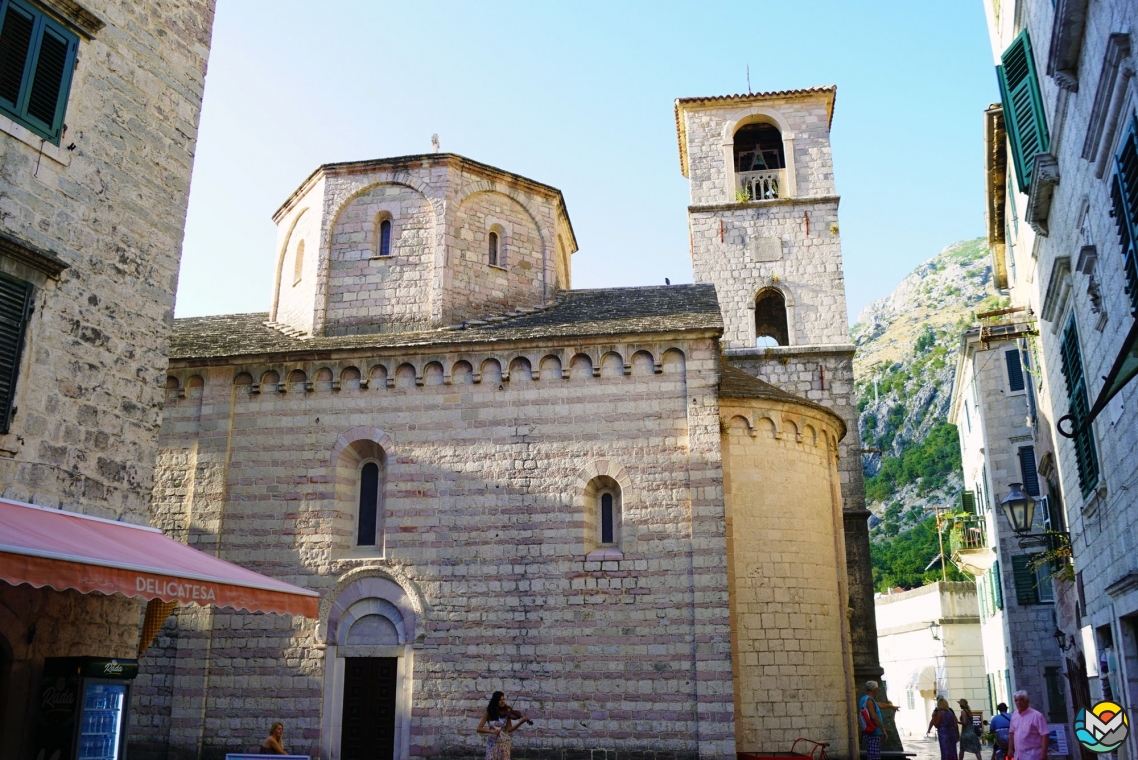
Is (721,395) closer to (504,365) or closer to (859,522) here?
(504,365)

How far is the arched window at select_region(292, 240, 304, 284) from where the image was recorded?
1892 centimetres

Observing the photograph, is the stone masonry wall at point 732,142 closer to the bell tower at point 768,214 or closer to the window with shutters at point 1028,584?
the bell tower at point 768,214

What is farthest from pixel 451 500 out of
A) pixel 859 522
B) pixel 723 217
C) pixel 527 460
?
pixel 723 217

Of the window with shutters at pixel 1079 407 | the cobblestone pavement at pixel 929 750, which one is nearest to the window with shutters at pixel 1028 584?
the cobblestone pavement at pixel 929 750

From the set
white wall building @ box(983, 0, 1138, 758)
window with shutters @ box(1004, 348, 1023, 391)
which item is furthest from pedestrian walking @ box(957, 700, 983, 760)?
window with shutters @ box(1004, 348, 1023, 391)

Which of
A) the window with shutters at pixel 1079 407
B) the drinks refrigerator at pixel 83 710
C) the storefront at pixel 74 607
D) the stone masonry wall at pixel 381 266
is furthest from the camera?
the stone masonry wall at pixel 381 266

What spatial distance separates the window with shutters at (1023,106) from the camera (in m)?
10.6

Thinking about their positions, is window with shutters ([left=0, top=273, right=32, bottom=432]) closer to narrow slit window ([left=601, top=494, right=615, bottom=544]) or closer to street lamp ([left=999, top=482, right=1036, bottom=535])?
narrow slit window ([left=601, top=494, right=615, bottom=544])

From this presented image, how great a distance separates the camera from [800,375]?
70.5 ft

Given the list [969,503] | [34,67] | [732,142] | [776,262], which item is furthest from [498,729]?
[969,503]

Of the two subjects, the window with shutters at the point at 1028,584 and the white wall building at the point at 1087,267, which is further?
the window with shutters at the point at 1028,584

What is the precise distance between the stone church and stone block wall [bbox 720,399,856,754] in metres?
0.04

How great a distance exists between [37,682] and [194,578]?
1836 millimetres

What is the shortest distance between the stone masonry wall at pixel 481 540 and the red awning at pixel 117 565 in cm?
500
